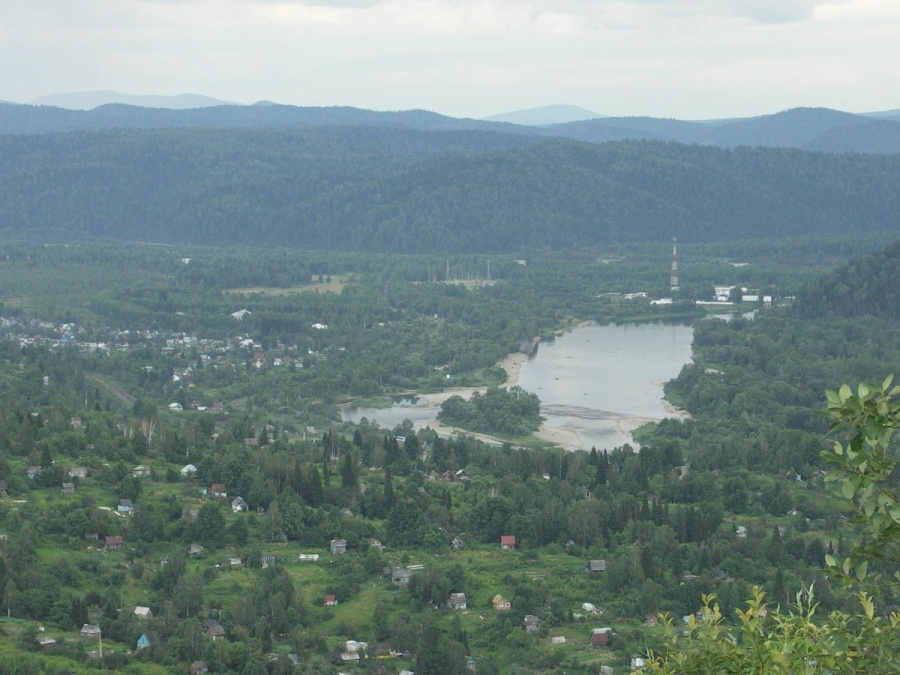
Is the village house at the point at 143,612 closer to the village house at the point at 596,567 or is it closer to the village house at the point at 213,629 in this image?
the village house at the point at 213,629

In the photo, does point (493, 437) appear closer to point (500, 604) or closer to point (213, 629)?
point (500, 604)

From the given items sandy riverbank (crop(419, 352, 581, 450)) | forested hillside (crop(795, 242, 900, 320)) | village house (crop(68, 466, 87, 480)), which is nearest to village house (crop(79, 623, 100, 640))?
village house (crop(68, 466, 87, 480))

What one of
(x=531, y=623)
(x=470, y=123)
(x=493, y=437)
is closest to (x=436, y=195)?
(x=493, y=437)

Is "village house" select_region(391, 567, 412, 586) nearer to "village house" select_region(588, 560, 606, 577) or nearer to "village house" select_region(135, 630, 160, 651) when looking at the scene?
"village house" select_region(588, 560, 606, 577)

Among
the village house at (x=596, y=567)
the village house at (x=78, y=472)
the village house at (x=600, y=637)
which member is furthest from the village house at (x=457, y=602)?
the village house at (x=78, y=472)

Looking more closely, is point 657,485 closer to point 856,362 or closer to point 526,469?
point 526,469

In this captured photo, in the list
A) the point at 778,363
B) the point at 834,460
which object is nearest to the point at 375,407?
the point at 778,363
